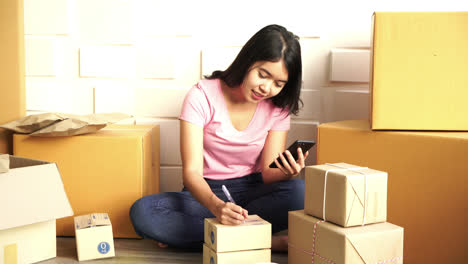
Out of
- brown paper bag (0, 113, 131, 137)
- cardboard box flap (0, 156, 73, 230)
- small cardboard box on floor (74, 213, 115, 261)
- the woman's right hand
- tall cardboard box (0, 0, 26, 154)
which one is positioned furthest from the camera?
tall cardboard box (0, 0, 26, 154)

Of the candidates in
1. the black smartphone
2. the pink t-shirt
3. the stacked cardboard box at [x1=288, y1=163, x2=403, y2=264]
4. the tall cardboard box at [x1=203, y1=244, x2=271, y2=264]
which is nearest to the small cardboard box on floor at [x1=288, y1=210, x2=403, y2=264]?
the stacked cardboard box at [x1=288, y1=163, x2=403, y2=264]

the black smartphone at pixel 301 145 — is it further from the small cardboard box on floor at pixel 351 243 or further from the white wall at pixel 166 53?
the white wall at pixel 166 53

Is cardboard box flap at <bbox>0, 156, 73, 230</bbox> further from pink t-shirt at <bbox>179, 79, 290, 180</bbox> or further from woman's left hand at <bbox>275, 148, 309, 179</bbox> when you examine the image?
woman's left hand at <bbox>275, 148, 309, 179</bbox>

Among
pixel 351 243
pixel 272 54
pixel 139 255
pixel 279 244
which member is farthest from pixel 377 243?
pixel 139 255

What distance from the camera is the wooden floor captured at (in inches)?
62.2

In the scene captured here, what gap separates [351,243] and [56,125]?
3.57 feet

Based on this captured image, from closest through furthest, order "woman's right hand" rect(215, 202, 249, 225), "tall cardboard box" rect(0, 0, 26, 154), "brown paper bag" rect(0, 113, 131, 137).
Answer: "woman's right hand" rect(215, 202, 249, 225), "brown paper bag" rect(0, 113, 131, 137), "tall cardboard box" rect(0, 0, 26, 154)

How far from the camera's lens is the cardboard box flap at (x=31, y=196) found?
1.44 metres

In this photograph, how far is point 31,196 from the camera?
1.50 metres

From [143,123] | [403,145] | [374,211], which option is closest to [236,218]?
[374,211]

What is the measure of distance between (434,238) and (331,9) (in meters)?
1.02

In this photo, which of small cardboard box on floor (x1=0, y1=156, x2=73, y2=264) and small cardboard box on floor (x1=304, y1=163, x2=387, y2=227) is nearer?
small cardboard box on floor (x1=304, y1=163, x2=387, y2=227)

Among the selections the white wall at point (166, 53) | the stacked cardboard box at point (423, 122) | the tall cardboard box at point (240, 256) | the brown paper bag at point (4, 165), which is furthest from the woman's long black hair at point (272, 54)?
the brown paper bag at point (4, 165)

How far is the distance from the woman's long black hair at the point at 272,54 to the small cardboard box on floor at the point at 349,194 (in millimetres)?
428
